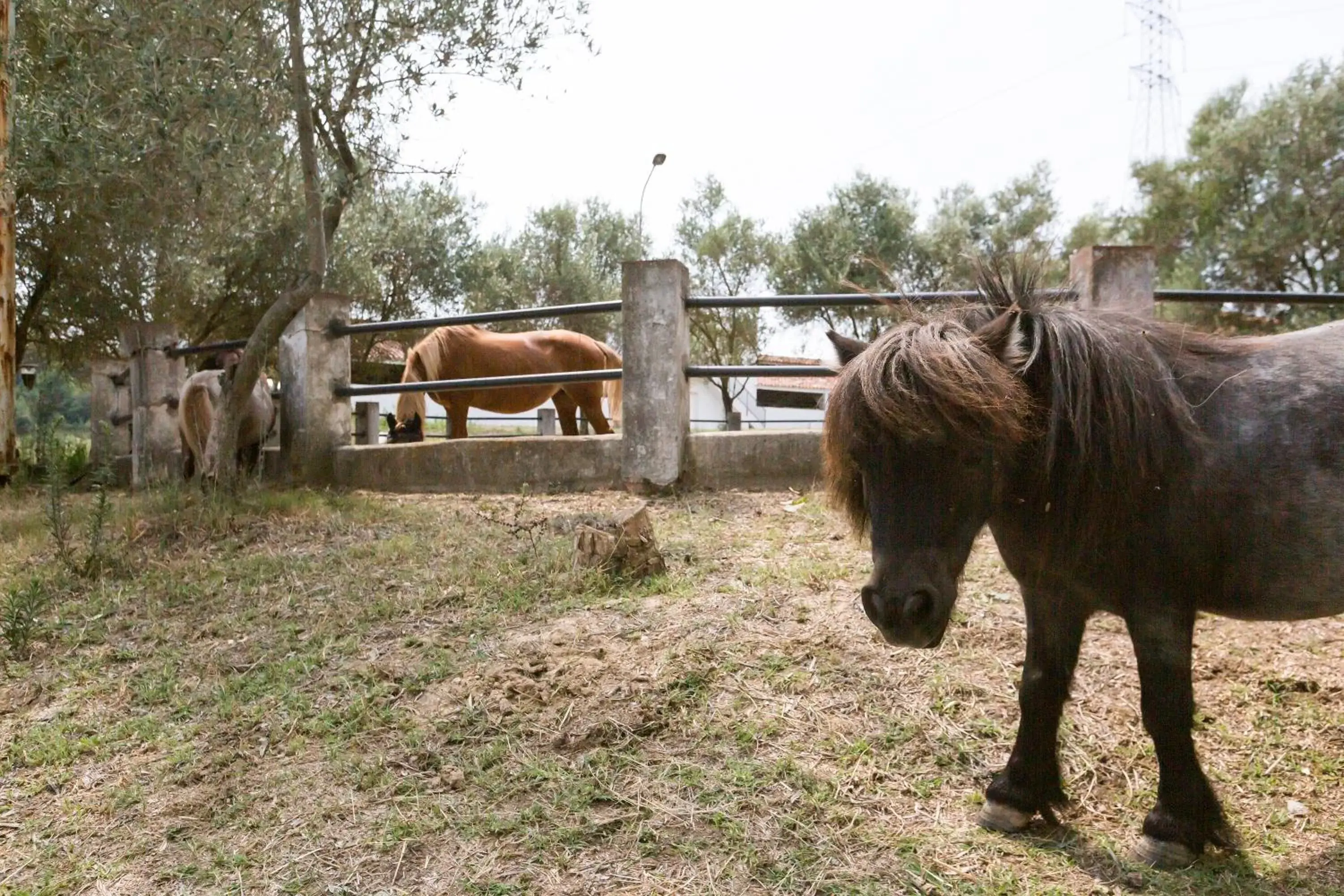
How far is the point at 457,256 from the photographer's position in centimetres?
2059

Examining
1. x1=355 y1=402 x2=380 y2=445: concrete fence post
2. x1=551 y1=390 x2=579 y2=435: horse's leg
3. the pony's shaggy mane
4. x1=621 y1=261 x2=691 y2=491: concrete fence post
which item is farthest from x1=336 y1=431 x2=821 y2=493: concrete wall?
x1=355 y1=402 x2=380 y2=445: concrete fence post

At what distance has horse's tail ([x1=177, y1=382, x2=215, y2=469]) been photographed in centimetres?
819

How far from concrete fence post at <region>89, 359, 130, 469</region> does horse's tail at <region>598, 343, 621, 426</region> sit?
533cm

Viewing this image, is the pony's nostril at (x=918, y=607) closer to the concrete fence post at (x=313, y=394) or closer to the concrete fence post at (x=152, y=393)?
the concrete fence post at (x=313, y=394)

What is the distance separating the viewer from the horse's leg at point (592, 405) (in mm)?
11273

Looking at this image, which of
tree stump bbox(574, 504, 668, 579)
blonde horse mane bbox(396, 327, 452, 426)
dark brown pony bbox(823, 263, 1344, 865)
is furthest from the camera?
blonde horse mane bbox(396, 327, 452, 426)

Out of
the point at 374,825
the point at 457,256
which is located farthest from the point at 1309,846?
the point at 457,256

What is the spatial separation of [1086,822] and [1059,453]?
125cm

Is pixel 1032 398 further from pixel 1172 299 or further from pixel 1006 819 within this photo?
pixel 1172 299

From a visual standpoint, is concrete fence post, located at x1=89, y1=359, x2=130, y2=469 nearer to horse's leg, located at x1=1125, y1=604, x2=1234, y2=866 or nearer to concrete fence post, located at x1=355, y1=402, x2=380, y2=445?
concrete fence post, located at x1=355, y1=402, x2=380, y2=445

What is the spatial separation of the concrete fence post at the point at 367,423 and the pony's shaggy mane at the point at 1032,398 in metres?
10.8

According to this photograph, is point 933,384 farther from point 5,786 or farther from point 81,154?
point 81,154

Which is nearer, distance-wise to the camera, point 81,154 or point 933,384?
point 933,384

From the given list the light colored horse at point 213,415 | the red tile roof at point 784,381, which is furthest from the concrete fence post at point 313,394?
the red tile roof at point 784,381
